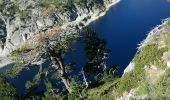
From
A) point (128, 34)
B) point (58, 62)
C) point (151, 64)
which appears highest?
point (151, 64)

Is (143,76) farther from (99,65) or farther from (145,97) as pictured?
(99,65)

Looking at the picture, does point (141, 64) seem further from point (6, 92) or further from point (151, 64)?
point (6, 92)

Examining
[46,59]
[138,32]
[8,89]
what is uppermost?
[46,59]

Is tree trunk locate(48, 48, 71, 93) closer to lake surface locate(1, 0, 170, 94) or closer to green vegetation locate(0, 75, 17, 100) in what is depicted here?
green vegetation locate(0, 75, 17, 100)

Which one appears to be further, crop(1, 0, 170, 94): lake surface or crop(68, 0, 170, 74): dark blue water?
crop(68, 0, 170, 74): dark blue water

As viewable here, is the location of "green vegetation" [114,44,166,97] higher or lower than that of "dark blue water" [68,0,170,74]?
higher

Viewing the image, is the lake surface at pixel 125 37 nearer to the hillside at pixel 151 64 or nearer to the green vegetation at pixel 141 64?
the green vegetation at pixel 141 64

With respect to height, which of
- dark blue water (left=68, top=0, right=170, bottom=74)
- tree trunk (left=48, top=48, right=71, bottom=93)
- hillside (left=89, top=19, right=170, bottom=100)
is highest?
hillside (left=89, top=19, right=170, bottom=100)

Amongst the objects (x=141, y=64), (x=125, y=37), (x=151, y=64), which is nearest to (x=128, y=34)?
(x=125, y=37)

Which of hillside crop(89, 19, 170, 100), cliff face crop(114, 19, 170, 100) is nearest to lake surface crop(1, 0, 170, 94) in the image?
hillside crop(89, 19, 170, 100)

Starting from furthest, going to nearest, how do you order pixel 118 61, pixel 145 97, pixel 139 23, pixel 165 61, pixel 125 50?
pixel 139 23 < pixel 125 50 < pixel 118 61 < pixel 165 61 < pixel 145 97

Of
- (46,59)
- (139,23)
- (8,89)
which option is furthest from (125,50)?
(46,59)
